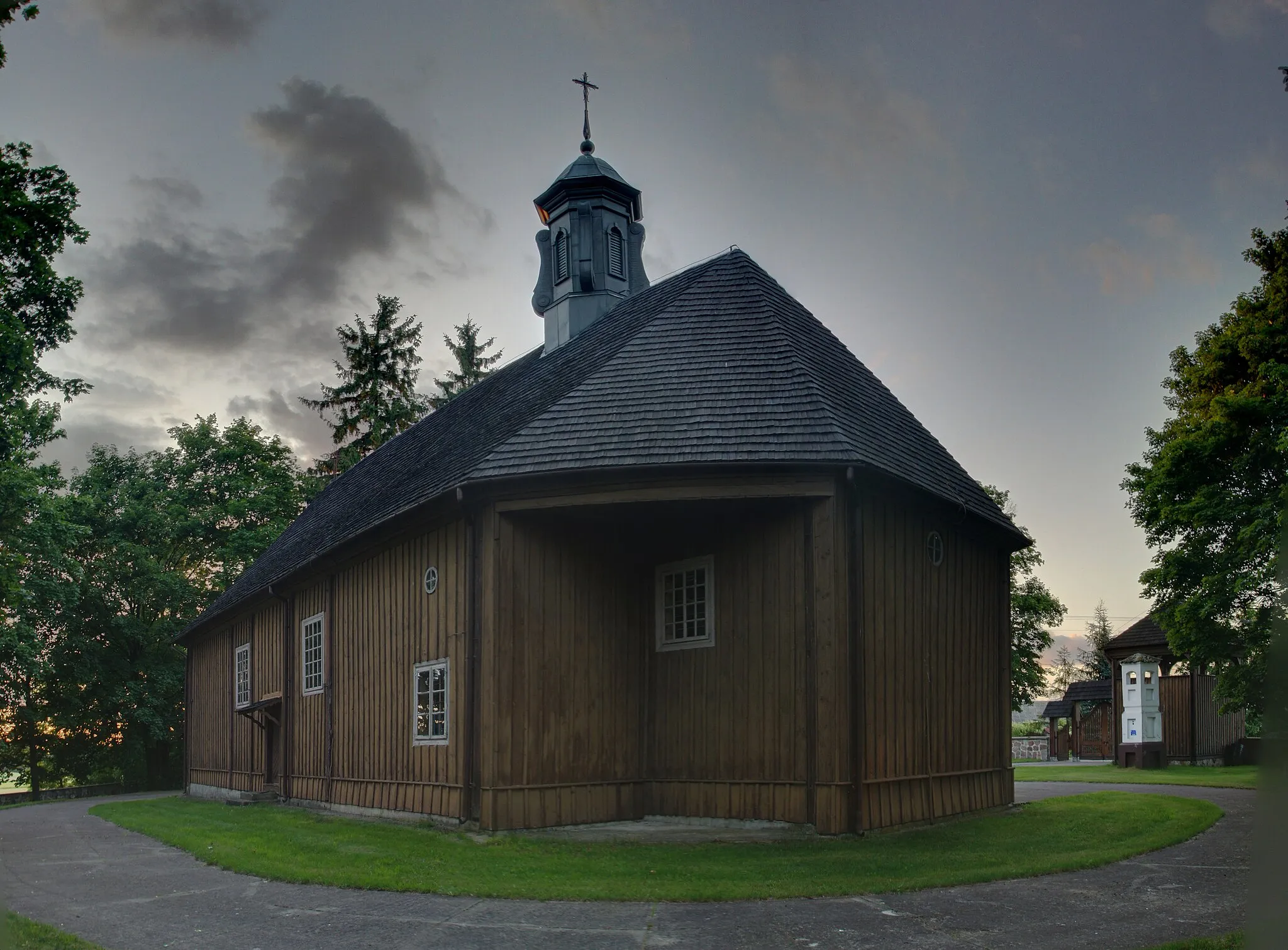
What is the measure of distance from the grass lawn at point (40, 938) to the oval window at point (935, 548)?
10.3 meters

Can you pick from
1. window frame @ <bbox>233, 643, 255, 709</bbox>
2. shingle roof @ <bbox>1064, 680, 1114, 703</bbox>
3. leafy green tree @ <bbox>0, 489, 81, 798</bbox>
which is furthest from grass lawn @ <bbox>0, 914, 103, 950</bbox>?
shingle roof @ <bbox>1064, 680, 1114, 703</bbox>

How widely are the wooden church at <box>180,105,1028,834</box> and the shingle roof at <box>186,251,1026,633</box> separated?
0.16 feet

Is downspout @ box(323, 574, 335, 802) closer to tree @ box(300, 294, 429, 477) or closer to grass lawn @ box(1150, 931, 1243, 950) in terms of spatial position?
grass lawn @ box(1150, 931, 1243, 950)

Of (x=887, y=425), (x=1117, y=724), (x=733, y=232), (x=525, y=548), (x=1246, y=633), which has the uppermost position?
(x=733, y=232)

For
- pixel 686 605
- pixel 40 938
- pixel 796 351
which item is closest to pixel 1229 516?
pixel 796 351

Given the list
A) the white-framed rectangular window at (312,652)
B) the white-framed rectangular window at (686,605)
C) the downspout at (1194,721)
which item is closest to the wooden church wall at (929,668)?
the white-framed rectangular window at (686,605)

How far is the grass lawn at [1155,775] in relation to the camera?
19844mm

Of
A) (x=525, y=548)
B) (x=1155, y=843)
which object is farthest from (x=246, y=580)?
(x=1155, y=843)

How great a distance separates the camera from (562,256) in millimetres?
22109

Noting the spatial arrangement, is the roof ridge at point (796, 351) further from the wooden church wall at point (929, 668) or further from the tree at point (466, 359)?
the tree at point (466, 359)

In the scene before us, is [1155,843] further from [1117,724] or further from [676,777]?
[1117,724]

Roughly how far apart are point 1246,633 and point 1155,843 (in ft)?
29.8

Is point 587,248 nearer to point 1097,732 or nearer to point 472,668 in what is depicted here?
point 472,668

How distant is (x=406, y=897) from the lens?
29.1 feet
